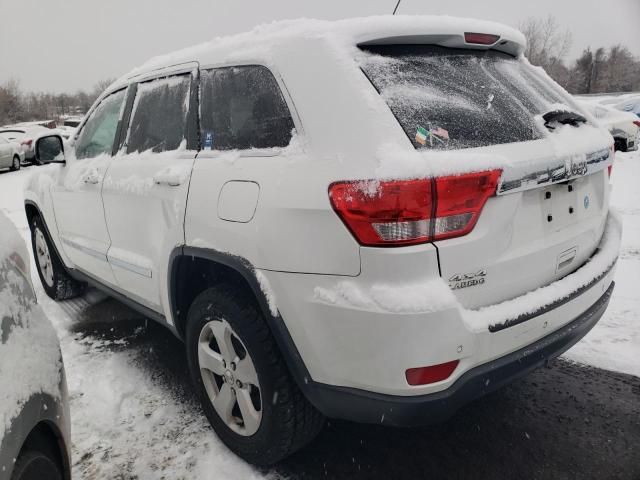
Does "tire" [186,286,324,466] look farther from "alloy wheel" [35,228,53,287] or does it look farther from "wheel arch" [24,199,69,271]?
"alloy wheel" [35,228,53,287]

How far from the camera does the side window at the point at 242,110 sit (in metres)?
1.95

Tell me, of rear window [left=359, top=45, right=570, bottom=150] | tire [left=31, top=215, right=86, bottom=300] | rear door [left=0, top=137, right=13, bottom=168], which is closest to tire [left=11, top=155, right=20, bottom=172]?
rear door [left=0, top=137, right=13, bottom=168]

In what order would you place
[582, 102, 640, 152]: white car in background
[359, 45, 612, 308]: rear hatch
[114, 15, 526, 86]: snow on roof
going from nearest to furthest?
[359, 45, 612, 308]: rear hatch
[114, 15, 526, 86]: snow on roof
[582, 102, 640, 152]: white car in background

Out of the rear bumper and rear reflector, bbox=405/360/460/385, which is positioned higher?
rear reflector, bbox=405/360/460/385

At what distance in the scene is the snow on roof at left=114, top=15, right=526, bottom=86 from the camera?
1.82 m

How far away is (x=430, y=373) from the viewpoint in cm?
162

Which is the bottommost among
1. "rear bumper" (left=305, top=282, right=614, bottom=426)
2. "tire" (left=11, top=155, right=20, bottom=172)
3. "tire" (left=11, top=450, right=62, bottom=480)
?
"tire" (left=11, top=155, right=20, bottom=172)

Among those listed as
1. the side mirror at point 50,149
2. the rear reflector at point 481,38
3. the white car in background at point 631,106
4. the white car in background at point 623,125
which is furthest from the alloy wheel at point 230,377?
the white car in background at point 631,106

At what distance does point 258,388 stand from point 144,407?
3.42ft

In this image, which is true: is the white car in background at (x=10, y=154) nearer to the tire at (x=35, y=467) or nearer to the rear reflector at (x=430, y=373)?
the tire at (x=35, y=467)

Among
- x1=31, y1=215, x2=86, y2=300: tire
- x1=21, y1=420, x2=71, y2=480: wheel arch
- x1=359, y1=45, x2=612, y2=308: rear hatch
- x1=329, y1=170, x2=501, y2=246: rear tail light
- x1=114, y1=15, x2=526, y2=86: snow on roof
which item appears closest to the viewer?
x1=21, y1=420, x2=71, y2=480: wheel arch

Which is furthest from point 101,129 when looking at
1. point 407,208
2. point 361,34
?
point 407,208

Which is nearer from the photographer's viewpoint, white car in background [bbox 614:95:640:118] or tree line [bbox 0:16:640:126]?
white car in background [bbox 614:95:640:118]

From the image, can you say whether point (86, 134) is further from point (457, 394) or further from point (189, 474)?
point (457, 394)
